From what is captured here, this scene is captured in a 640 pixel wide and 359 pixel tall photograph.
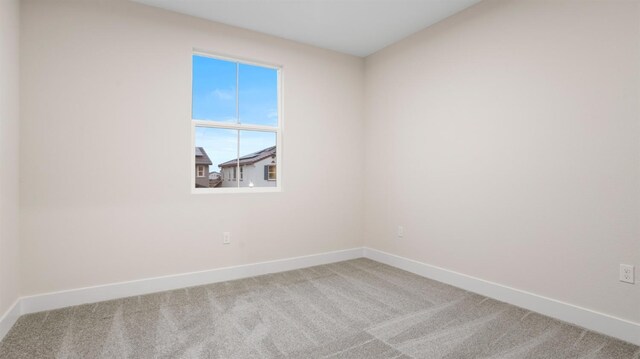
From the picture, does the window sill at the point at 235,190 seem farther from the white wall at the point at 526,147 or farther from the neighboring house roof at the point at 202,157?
the white wall at the point at 526,147

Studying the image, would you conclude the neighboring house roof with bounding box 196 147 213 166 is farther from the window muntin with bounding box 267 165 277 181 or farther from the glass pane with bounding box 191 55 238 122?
the window muntin with bounding box 267 165 277 181

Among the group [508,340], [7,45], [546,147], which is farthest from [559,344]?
[7,45]

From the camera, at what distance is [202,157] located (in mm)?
3260

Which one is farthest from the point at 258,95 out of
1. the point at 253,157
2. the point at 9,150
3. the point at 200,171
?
the point at 9,150

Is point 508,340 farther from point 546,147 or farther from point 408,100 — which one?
point 408,100

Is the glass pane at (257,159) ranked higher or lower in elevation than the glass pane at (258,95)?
lower

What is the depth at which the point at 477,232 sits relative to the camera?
291 centimetres

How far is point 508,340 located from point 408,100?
2486mm

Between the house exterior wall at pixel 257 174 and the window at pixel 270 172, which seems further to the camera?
the window at pixel 270 172

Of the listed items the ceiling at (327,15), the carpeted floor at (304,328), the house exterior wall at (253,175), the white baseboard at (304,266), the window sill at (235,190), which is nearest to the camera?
the carpeted floor at (304,328)

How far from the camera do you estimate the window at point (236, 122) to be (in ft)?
10.6

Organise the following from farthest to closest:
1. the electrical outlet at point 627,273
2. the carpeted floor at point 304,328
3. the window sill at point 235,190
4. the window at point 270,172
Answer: the window at point 270,172
the window sill at point 235,190
the electrical outlet at point 627,273
the carpeted floor at point 304,328

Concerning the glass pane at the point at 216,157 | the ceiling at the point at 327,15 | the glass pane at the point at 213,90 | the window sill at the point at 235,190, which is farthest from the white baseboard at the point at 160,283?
the ceiling at the point at 327,15

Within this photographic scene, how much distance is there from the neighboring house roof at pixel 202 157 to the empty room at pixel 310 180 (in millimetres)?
20
